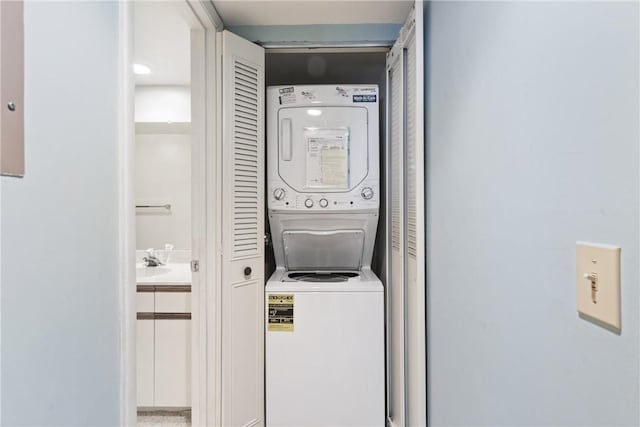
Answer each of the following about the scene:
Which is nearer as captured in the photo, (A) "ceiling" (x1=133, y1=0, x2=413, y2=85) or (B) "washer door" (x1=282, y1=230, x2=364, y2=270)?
(A) "ceiling" (x1=133, y1=0, x2=413, y2=85)

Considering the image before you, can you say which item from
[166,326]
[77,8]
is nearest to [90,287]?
[77,8]

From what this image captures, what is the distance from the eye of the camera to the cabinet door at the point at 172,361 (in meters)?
2.45

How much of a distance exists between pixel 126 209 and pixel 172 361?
1.73 m

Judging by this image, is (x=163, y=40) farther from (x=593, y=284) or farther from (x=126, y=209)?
(x=593, y=284)

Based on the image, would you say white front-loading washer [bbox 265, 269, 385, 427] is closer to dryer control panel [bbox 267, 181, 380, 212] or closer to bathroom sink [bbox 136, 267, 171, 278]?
dryer control panel [bbox 267, 181, 380, 212]

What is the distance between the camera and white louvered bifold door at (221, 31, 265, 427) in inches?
77.6

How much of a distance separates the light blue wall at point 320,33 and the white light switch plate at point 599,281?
1820 millimetres

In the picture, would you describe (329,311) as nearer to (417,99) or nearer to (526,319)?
(417,99)

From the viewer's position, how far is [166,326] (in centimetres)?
245

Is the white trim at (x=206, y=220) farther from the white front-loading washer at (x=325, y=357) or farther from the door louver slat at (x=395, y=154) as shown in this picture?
the door louver slat at (x=395, y=154)

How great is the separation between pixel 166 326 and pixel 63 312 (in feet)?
5.68

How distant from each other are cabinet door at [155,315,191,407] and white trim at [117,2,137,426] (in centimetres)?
139

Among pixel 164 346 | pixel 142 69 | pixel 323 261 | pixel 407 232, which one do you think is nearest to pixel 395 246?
pixel 407 232

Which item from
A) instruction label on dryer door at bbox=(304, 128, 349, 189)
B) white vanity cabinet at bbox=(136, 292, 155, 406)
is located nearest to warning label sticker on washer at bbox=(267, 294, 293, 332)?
instruction label on dryer door at bbox=(304, 128, 349, 189)
